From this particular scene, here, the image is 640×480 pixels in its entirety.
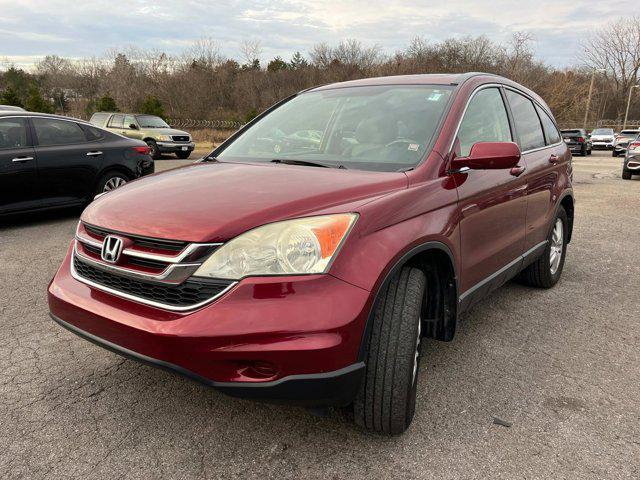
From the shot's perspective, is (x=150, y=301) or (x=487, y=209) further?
(x=487, y=209)

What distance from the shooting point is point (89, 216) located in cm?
245

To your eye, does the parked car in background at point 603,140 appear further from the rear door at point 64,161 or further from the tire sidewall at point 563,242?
the rear door at point 64,161

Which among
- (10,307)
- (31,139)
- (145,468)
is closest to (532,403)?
(145,468)

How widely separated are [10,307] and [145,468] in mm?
2511

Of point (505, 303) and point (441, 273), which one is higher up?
point (441, 273)

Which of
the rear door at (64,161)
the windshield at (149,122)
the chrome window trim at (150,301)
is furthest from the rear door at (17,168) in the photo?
the windshield at (149,122)

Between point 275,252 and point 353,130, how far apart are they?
140 centimetres

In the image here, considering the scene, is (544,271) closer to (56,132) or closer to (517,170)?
(517,170)

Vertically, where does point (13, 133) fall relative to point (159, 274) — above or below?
above

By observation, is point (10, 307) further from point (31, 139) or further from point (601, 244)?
point (601, 244)

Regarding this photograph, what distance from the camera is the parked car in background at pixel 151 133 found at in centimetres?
1898

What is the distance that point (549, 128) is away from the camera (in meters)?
4.52

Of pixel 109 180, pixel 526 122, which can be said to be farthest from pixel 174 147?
pixel 526 122

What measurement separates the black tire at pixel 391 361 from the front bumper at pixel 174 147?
18158 millimetres
